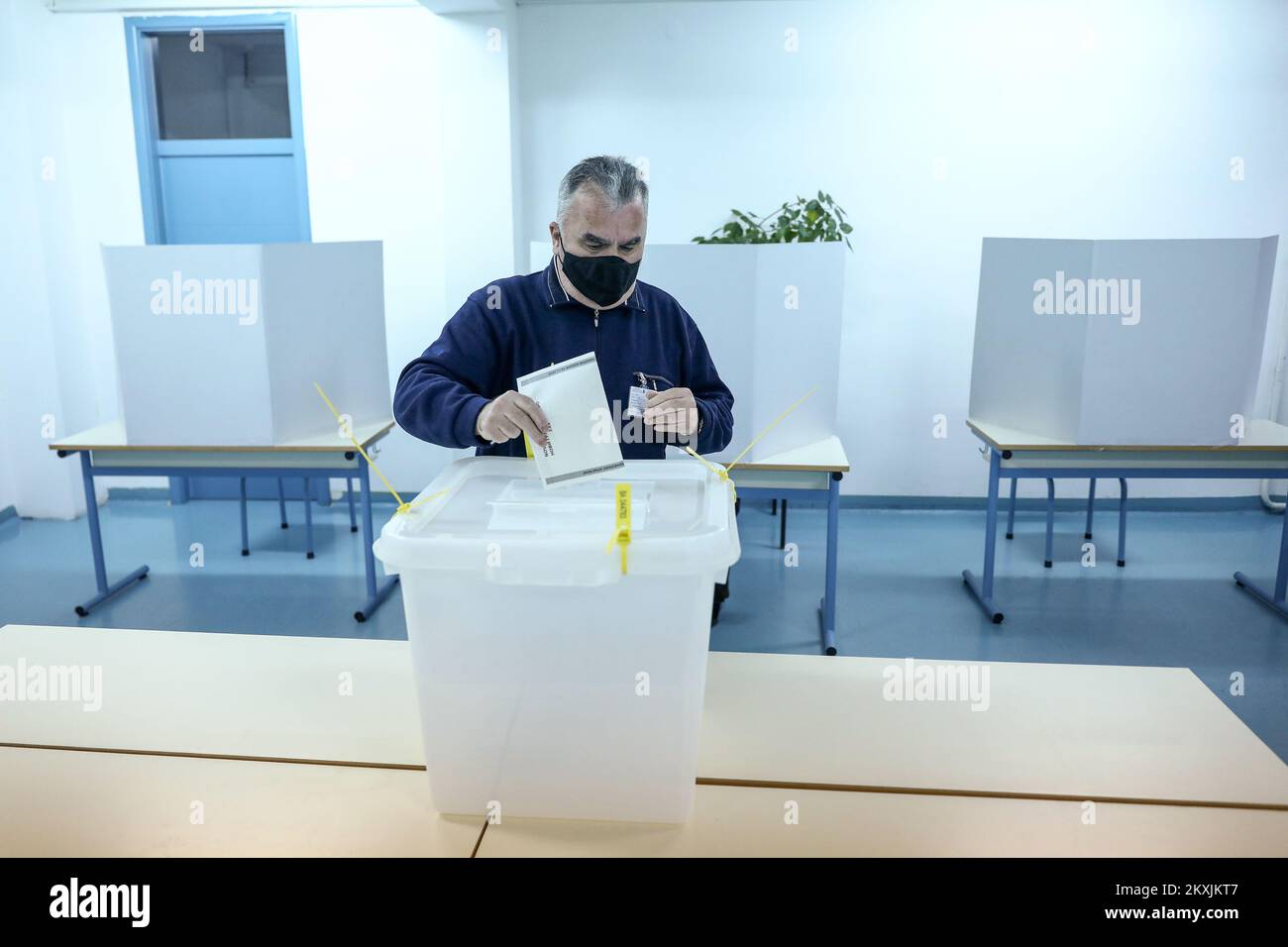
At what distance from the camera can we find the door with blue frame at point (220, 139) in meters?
4.39

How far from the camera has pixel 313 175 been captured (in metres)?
4.40

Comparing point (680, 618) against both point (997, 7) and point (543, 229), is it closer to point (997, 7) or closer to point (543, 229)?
point (543, 229)

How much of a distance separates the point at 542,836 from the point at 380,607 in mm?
2588

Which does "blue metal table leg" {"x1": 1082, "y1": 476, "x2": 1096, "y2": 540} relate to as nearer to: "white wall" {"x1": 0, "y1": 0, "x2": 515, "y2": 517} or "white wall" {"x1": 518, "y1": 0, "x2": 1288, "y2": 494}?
"white wall" {"x1": 518, "y1": 0, "x2": 1288, "y2": 494}

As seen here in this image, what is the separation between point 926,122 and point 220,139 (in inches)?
130

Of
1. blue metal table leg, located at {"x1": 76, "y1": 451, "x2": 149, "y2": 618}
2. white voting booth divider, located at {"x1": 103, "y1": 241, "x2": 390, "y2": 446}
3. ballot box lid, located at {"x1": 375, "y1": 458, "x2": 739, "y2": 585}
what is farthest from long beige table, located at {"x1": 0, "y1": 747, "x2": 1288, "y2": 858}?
blue metal table leg, located at {"x1": 76, "y1": 451, "x2": 149, "y2": 618}

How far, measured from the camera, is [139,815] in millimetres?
1036

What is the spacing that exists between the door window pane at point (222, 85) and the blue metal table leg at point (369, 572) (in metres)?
2.07

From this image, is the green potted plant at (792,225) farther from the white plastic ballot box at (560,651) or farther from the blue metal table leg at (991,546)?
the white plastic ballot box at (560,651)

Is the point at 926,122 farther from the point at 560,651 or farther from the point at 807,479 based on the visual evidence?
the point at 560,651

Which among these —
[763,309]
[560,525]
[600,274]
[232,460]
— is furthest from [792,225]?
[560,525]

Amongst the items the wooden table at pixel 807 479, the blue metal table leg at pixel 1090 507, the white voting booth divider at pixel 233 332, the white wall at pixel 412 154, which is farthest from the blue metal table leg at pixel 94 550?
the blue metal table leg at pixel 1090 507

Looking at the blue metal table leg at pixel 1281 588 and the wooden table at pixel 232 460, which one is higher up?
the wooden table at pixel 232 460

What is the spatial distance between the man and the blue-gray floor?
1552 millimetres
